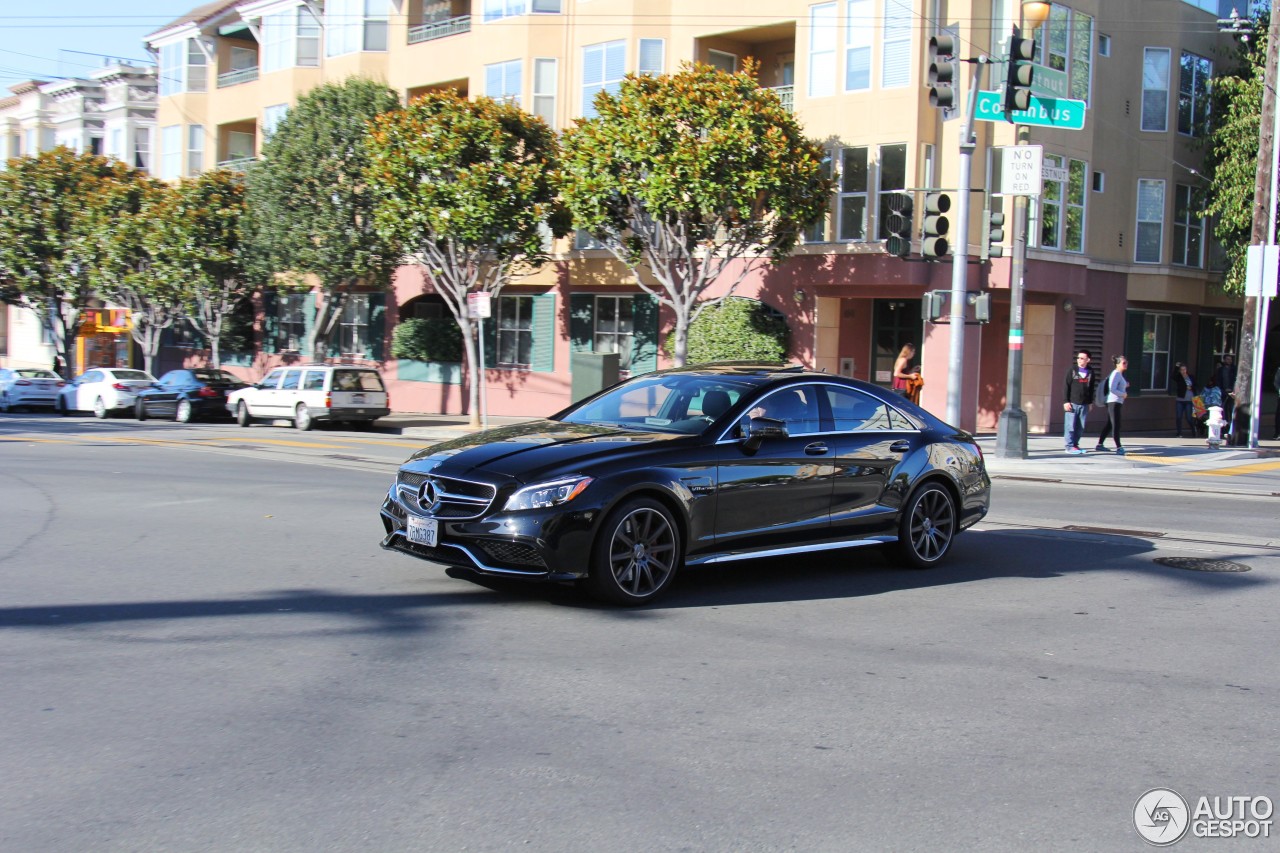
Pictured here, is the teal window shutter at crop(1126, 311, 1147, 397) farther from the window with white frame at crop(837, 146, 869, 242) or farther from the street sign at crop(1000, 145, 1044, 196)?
the street sign at crop(1000, 145, 1044, 196)

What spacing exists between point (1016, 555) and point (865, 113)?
56.6ft

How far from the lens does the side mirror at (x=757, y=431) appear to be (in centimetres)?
841

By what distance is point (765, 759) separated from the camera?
5.04 metres

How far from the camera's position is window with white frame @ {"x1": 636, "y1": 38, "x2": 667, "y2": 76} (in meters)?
29.2

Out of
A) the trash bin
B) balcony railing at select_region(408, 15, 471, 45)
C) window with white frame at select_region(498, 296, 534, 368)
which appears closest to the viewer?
the trash bin

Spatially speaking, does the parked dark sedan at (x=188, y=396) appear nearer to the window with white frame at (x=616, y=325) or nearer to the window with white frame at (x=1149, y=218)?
the window with white frame at (x=616, y=325)

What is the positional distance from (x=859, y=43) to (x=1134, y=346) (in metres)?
10.6

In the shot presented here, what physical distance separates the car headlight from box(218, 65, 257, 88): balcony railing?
38.4m

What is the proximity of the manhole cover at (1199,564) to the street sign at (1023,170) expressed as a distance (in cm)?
999

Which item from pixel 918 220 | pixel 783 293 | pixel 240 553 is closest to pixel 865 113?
pixel 918 220

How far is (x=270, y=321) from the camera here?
1640 inches

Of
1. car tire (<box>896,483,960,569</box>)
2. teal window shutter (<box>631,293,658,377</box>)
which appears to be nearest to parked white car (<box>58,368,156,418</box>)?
teal window shutter (<box>631,293,658,377</box>)

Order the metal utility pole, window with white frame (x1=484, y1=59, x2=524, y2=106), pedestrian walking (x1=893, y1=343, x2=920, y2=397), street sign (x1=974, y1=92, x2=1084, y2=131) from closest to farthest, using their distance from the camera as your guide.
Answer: street sign (x1=974, y1=92, x2=1084, y2=131) → the metal utility pole → pedestrian walking (x1=893, y1=343, x2=920, y2=397) → window with white frame (x1=484, y1=59, x2=524, y2=106)

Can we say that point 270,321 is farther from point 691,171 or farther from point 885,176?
point 885,176
